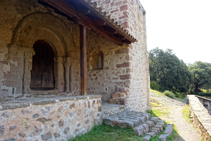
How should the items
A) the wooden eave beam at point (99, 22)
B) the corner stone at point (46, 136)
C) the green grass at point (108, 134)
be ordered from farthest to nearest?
the wooden eave beam at point (99, 22) → the green grass at point (108, 134) → the corner stone at point (46, 136)

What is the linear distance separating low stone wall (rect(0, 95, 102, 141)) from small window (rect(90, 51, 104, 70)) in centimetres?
315

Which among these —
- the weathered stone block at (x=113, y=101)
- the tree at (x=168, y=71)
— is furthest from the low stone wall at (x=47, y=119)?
the tree at (x=168, y=71)

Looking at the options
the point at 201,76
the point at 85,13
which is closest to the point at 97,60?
the point at 85,13

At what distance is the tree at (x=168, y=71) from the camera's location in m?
27.7

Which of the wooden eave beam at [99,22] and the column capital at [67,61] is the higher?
the wooden eave beam at [99,22]

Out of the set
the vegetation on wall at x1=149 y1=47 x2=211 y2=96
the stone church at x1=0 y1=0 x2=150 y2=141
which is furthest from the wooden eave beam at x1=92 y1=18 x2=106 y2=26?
the vegetation on wall at x1=149 y1=47 x2=211 y2=96

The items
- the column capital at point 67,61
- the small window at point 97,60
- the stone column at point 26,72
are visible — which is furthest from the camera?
the small window at point 97,60

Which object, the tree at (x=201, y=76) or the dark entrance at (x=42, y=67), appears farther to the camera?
the tree at (x=201, y=76)

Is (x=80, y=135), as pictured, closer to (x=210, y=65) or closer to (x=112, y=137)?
(x=112, y=137)

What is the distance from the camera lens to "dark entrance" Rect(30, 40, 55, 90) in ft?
16.1

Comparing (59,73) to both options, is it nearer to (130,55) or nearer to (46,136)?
(130,55)

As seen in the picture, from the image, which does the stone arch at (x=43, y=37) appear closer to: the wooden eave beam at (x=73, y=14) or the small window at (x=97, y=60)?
the small window at (x=97, y=60)

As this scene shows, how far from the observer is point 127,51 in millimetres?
5762

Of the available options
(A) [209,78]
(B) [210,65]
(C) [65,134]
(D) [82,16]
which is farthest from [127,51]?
(B) [210,65]
